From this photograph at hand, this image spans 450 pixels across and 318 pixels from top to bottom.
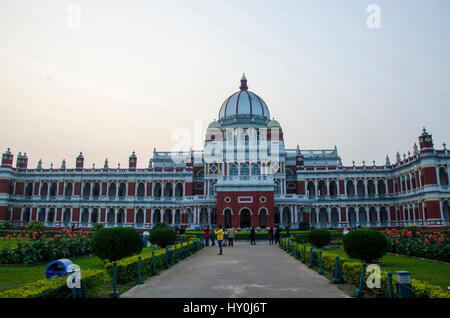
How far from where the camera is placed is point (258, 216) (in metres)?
46.9

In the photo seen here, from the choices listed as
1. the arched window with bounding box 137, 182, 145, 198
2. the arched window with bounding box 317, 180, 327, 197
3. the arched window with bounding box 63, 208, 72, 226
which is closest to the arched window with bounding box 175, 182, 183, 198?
the arched window with bounding box 137, 182, 145, 198

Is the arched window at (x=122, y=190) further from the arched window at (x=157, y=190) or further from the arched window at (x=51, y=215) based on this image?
the arched window at (x=51, y=215)

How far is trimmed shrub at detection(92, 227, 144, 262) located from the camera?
15594mm

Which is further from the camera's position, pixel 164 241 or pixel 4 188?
pixel 4 188

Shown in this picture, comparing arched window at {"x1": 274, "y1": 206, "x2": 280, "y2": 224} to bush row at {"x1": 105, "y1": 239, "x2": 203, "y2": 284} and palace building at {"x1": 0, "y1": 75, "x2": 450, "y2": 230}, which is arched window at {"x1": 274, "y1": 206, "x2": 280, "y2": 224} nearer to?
palace building at {"x1": 0, "y1": 75, "x2": 450, "y2": 230}

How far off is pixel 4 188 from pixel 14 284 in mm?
53762

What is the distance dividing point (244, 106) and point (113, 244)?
5033 cm

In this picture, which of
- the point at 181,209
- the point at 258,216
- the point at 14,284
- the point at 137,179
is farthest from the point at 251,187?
the point at 14,284

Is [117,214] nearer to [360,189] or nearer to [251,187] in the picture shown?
[251,187]

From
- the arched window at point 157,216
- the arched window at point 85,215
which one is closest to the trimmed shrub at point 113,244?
the arched window at point 157,216

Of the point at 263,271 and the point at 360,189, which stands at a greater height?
the point at 360,189

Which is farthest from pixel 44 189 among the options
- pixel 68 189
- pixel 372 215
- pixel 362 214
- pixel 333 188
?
pixel 372 215

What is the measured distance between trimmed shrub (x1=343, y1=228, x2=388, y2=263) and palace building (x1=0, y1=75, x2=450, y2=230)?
32835 millimetres
